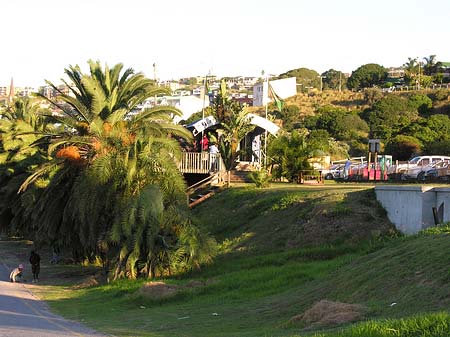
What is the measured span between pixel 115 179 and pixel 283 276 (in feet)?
35.7

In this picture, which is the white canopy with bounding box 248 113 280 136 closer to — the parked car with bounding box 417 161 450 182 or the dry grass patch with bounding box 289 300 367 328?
the parked car with bounding box 417 161 450 182

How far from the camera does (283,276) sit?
21.6 m

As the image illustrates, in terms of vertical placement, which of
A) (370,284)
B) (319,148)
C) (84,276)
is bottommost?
(84,276)

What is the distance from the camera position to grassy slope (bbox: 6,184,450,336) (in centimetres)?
1473

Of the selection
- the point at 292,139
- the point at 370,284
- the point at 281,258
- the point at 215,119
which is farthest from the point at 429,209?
the point at 215,119

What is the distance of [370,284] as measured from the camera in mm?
15625

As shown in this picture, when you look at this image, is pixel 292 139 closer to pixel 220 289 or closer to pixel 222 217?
pixel 222 217

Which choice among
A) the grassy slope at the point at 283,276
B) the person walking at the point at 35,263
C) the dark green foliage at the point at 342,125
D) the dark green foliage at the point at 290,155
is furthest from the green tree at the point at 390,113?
the person walking at the point at 35,263

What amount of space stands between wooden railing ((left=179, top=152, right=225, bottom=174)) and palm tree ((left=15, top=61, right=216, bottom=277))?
945 cm

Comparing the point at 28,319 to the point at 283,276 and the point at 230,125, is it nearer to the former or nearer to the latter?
the point at 283,276

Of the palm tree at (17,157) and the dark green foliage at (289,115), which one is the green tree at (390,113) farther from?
the palm tree at (17,157)

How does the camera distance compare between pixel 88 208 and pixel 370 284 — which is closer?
pixel 370 284

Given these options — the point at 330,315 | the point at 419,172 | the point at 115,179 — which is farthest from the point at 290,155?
the point at 330,315

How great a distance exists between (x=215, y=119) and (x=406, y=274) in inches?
1335
